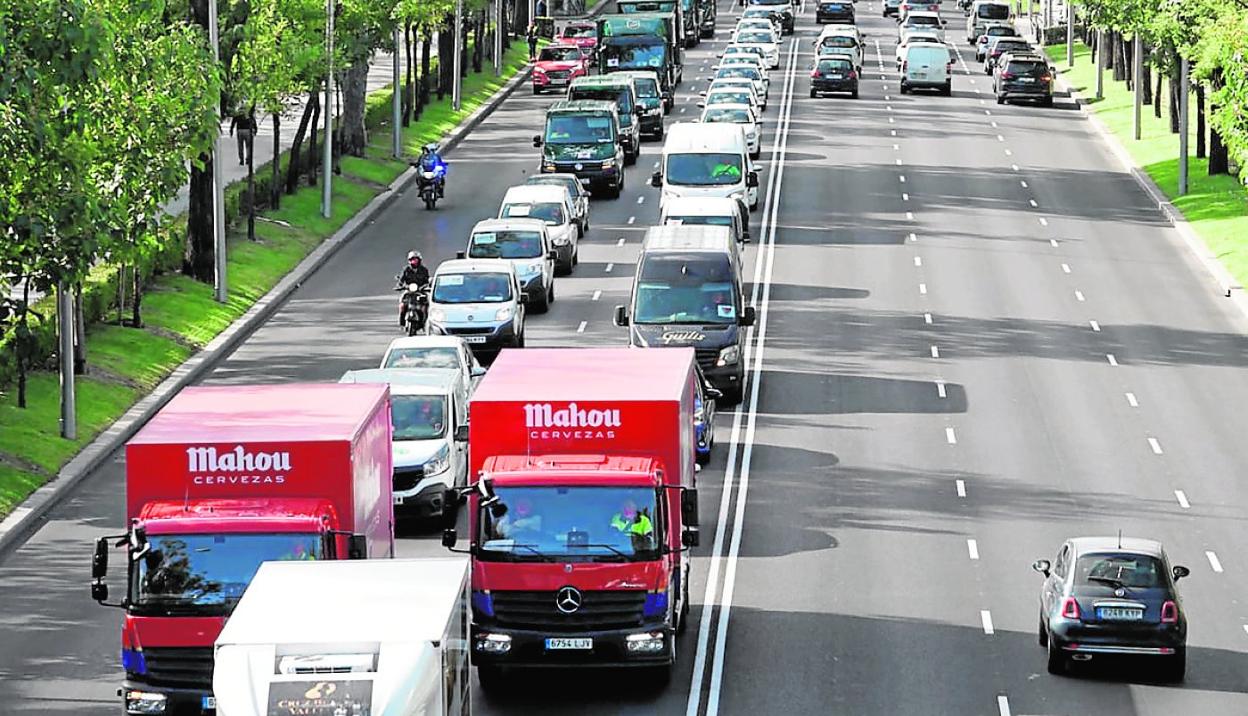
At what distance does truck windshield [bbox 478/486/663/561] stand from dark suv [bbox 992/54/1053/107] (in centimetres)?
6700

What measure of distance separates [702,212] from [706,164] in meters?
4.88

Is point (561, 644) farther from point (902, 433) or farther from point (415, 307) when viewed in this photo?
point (415, 307)

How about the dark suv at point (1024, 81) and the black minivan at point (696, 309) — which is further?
the dark suv at point (1024, 81)

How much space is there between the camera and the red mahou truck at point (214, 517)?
22031 mm

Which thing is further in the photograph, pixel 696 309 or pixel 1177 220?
pixel 1177 220

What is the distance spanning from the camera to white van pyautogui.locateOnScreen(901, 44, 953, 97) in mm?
92812

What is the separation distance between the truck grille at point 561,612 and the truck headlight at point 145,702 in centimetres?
370

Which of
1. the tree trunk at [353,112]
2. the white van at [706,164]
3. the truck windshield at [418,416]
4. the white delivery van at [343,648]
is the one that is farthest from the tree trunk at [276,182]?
the white delivery van at [343,648]

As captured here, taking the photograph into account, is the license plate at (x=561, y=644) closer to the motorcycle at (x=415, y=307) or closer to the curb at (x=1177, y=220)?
the motorcycle at (x=415, y=307)

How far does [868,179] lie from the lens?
71250 mm

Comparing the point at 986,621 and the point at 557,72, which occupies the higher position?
the point at 557,72

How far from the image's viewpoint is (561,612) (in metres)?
23.9

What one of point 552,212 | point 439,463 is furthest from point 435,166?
point 439,463

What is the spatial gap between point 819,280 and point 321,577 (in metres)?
36.4
